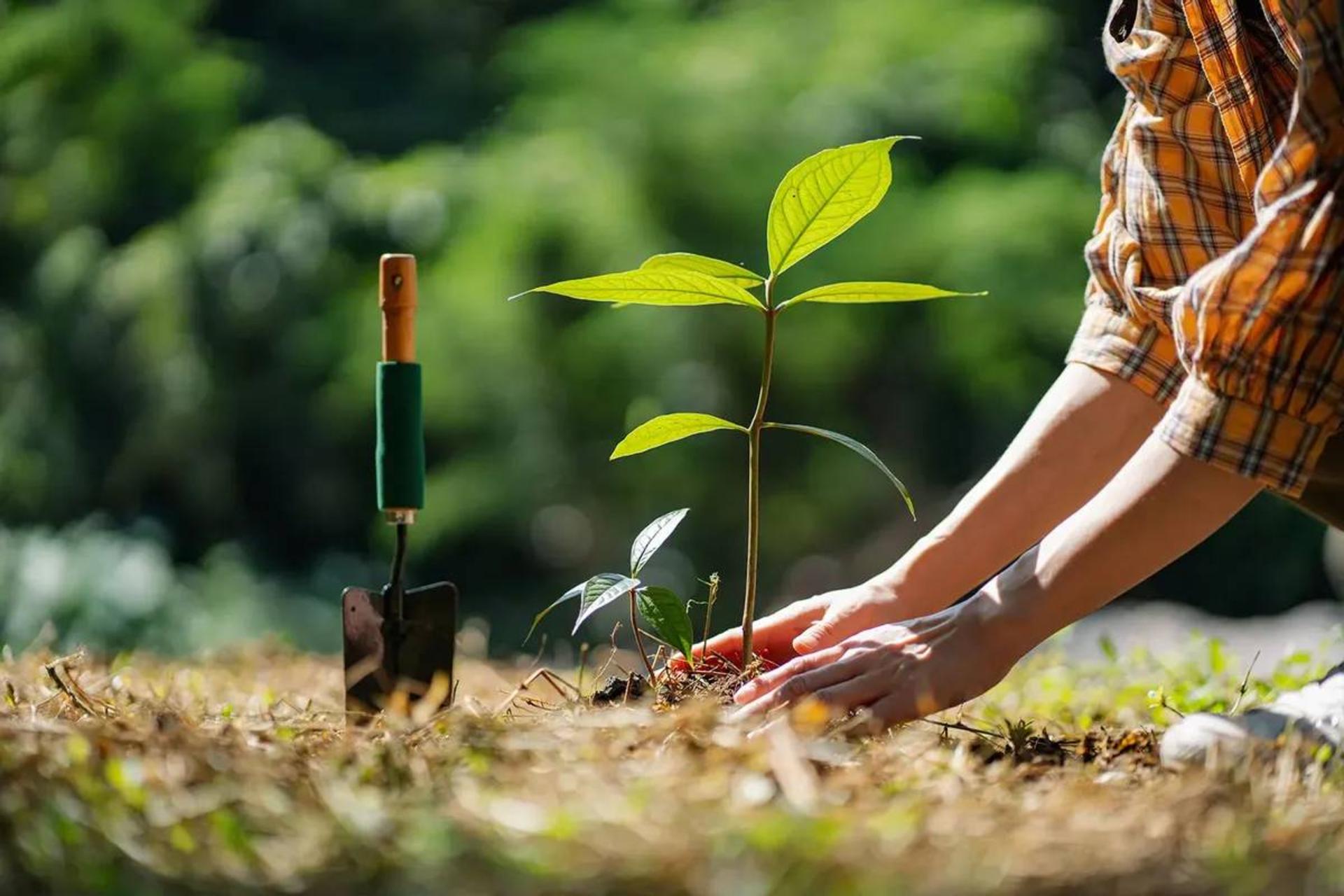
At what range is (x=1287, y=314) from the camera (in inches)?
44.3

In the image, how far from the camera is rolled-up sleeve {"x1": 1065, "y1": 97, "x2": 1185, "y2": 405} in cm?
149

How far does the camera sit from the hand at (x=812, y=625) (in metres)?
1.43

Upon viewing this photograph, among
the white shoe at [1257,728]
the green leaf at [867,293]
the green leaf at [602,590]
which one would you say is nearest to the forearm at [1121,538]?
the white shoe at [1257,728]

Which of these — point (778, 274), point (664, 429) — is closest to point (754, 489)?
point (664, 429)

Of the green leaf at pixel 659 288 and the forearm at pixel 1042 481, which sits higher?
the green leaf at pixel 659 288

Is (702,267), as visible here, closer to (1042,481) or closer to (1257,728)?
(1042,481)

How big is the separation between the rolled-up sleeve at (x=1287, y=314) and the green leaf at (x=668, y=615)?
0.48 metres

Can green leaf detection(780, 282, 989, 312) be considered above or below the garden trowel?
above

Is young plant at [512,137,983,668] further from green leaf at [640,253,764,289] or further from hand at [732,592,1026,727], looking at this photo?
hand at [732,592,1026,727]

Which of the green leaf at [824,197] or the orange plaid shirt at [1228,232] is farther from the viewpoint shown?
the green leaf at [824,197]

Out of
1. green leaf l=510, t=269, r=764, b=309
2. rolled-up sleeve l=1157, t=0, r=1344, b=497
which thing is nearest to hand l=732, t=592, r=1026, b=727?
rolled-up sleeve l=1157, t=0, r=1344, b=497

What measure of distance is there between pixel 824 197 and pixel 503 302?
9.18ft

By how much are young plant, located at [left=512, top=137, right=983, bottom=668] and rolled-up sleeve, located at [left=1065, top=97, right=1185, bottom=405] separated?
0.34m

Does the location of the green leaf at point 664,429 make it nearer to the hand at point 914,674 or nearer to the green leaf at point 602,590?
the green leaf at point 602,590
